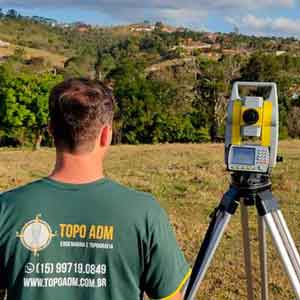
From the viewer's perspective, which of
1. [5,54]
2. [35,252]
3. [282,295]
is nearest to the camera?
[35,252]

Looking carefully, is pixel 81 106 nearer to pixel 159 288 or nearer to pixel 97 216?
pixel 97 216

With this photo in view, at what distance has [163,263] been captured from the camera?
1681 mm

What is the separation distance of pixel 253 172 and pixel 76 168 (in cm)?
150

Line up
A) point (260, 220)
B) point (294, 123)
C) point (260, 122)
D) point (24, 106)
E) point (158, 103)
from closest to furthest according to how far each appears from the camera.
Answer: point (260, 122), point (260, 220), point (24, 106), point (294, 123), point (158, 103)

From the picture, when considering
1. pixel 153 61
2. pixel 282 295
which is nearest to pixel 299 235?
pixel 282 295

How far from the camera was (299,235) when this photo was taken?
6.59 m

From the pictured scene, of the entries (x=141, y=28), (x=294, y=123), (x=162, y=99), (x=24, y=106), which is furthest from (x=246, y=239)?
(x=141, y=28)

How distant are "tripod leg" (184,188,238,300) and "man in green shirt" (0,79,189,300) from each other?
1.28 meters

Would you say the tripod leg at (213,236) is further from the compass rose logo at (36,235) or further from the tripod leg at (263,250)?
the compass rose logo at (36,235)

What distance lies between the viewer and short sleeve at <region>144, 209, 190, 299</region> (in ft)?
5.43

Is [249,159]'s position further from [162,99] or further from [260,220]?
[162,99]

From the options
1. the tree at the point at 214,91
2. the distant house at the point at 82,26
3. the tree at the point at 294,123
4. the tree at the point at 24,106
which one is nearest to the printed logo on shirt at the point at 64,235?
the tree at the point at 24,106

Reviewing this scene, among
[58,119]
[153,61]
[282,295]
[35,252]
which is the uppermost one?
[153,61]

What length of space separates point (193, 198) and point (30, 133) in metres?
22.2
